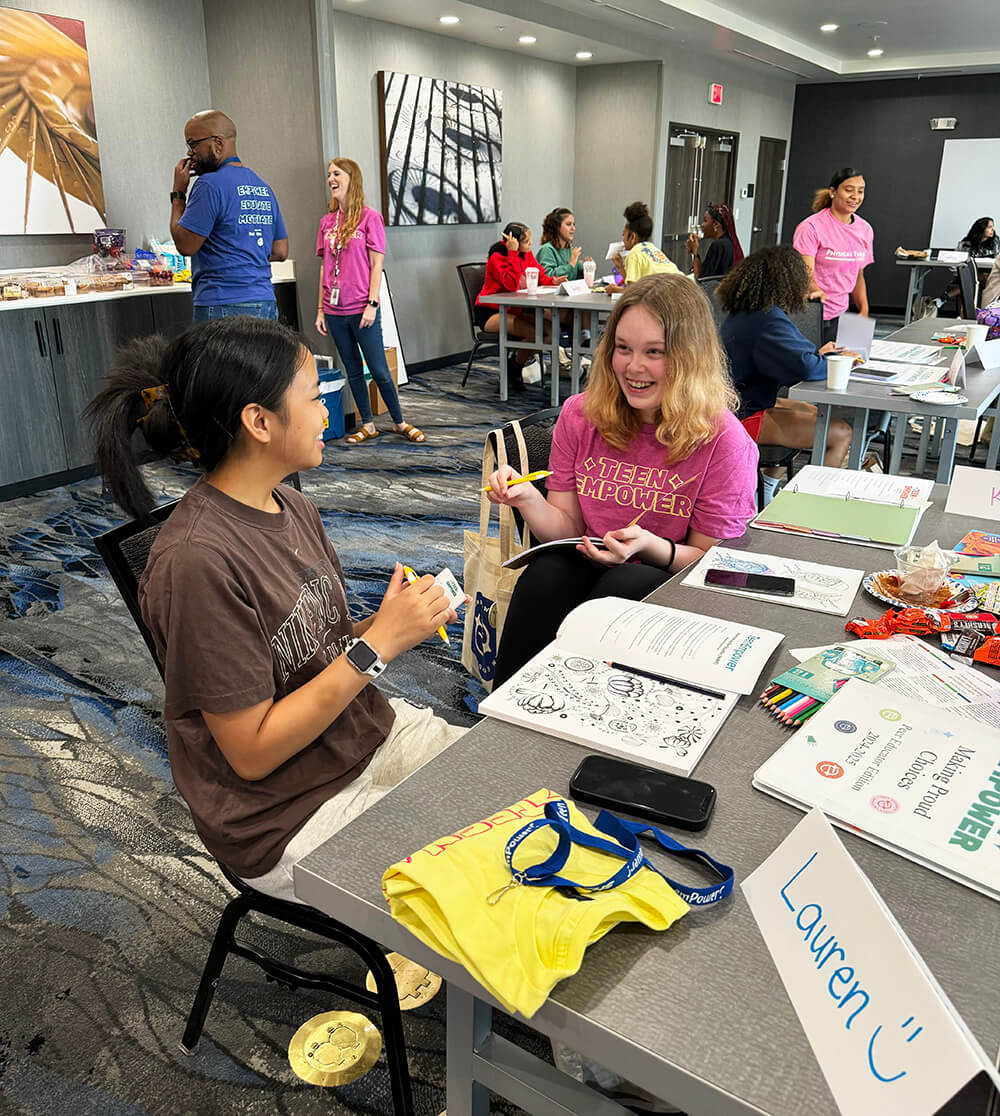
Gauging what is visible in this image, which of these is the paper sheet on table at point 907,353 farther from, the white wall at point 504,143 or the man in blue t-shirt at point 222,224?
the white wall at point 504,143

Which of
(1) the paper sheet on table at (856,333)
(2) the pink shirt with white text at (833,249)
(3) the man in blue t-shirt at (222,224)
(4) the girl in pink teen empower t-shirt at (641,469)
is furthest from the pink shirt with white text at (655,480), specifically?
(2) the pink shirt with white text at (833,249)

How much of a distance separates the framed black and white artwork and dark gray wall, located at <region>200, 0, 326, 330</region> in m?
1.53

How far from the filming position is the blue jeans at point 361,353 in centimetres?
504

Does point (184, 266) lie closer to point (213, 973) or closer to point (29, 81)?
point (29, 81)

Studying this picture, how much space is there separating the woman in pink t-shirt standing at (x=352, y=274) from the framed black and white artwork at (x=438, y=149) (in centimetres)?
181

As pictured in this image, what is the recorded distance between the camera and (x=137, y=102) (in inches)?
198

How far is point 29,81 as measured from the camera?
4410 mm

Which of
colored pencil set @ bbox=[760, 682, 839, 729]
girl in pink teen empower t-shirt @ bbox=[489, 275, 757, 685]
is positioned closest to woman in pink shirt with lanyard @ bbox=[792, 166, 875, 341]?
girl in pink teen empower t-shirt @ bbox=[489, 275, 757, 685]

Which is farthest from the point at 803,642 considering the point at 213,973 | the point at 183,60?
the point at 183,60

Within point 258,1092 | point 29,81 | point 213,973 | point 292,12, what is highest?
point 292,12

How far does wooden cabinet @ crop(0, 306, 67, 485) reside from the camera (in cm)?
409

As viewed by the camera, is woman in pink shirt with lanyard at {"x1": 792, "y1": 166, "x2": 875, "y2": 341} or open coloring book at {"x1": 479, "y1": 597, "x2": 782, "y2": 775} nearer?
open coloring book at {"x1": 479, "y1": 597, "x2": 782, "y2": 775}

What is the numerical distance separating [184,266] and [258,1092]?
4592 mm

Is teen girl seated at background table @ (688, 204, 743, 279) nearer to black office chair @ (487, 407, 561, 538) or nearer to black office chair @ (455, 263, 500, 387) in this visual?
black office chair @ (455, 263, 500, 387)
